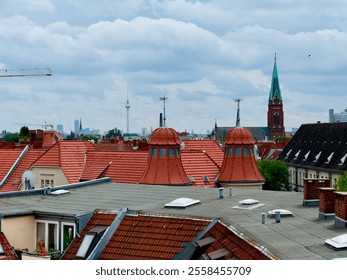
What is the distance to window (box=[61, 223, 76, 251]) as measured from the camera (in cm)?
2665

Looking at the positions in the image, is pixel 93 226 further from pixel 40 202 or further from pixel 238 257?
pixel 238 257

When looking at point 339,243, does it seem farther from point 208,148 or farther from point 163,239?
point 208,148

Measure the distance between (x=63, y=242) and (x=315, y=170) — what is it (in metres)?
84.3

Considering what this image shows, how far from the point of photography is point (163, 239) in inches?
942

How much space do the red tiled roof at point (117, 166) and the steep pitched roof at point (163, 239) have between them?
30644 mm

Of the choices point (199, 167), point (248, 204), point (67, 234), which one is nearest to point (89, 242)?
point (67, 234)

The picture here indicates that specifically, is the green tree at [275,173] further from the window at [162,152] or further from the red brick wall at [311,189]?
the red brick wall at [311,189]

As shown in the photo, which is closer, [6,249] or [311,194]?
[6,249]

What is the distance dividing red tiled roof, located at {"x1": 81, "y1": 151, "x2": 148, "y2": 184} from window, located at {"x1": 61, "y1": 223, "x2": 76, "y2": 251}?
96.6 feet

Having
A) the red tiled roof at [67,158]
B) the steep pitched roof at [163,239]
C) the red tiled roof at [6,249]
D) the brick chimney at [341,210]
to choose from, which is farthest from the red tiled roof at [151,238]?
the red tiled roof at [67,158]

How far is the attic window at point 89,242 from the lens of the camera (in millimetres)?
24859

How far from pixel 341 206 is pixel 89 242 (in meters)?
8.60

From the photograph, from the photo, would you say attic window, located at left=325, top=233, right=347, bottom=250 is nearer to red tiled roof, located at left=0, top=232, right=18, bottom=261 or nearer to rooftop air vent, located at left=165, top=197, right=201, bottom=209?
rooftop air vent, located at left=165, top=197, right=201, bottom=209

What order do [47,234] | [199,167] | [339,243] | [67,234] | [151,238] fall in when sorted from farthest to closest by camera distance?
1. [199,167]
2. [47,234]
3. [67,234]
4. [151,238]
5. [339,243]
